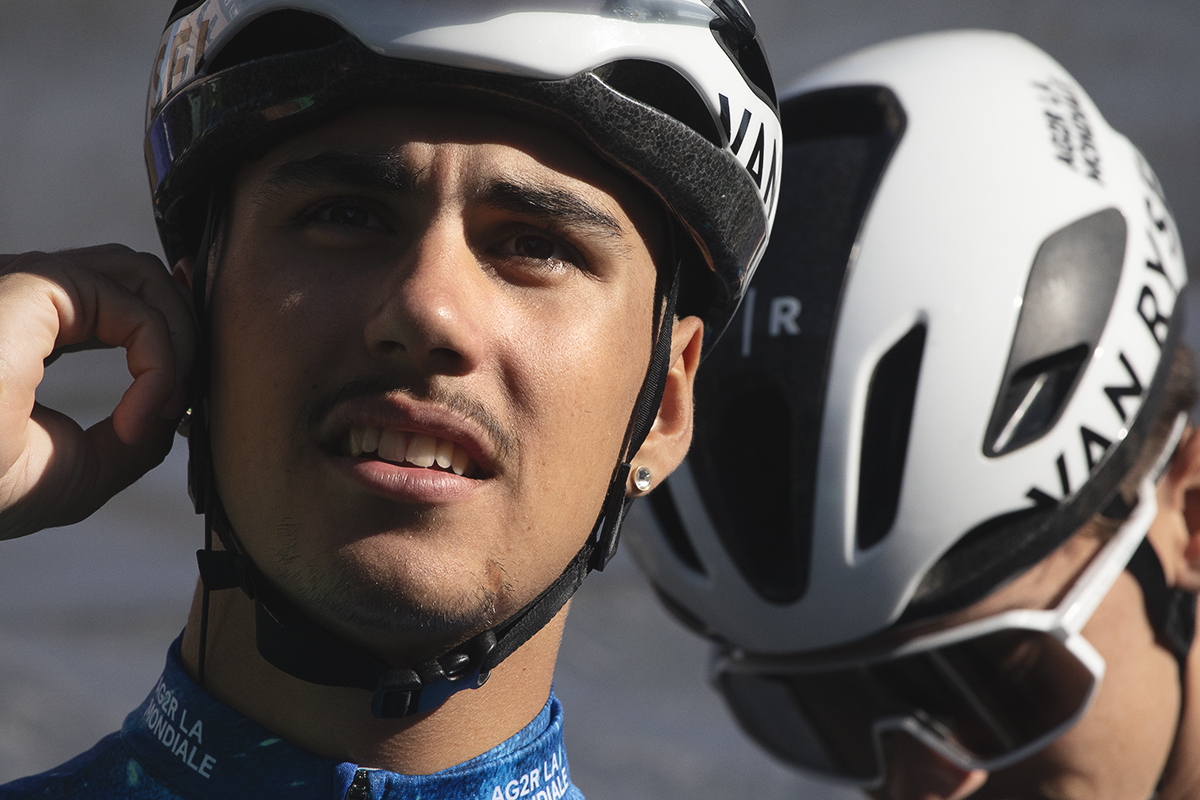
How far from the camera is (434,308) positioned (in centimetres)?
133

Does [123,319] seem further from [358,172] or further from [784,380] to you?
[784,380]

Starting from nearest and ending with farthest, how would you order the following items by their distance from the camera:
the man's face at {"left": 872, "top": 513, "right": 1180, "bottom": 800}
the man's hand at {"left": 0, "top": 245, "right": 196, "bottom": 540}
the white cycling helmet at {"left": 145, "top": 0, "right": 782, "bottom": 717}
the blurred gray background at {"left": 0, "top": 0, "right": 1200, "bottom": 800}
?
the man's hand at {"left": 0, "top": 245, "right": 196, "bottom": 540} < the white cycling helmet at {"left": 145, "top": 0, "right": 782, "bottom": 717} < the man's face at {"left": 872, "top": 513, "right": 1180, "bottom": 800} < the blurred gray background at {"left": 0, "top": 0, "right": 1200, "bottom": 800}

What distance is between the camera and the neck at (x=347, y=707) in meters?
1.46

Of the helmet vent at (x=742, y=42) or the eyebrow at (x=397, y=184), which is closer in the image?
the eyebrow at (x=397, y=184)

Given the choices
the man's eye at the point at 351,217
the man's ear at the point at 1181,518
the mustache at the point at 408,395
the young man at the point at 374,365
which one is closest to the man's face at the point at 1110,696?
the man's ear at the point at 1181,518

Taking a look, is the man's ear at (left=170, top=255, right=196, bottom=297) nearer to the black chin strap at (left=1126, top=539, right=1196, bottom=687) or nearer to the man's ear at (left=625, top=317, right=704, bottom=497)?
the man's ear at (left=625, top=317, right=704, bottom=497)

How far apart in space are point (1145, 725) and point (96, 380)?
11.3 ft

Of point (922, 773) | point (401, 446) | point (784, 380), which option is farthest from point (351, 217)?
point (922, 773)

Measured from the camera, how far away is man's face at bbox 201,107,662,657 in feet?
4.44

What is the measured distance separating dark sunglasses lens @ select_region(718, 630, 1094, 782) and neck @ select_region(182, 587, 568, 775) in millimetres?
1263

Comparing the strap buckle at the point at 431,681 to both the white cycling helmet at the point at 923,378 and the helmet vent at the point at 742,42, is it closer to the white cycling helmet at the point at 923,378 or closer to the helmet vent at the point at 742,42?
the helmet vent at the point at 742,42

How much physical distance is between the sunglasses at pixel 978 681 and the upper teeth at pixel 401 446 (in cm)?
151

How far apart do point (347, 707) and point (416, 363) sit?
0.45m

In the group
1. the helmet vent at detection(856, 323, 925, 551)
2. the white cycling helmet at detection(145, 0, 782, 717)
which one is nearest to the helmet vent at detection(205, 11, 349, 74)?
the white cycling helmet at detection(145, 0, 782, 717)
